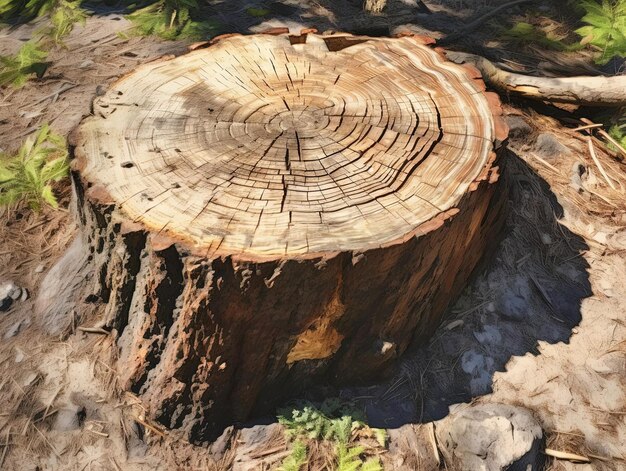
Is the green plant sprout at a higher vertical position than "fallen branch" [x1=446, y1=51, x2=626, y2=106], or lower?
lower

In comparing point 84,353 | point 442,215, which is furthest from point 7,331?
point 442,215

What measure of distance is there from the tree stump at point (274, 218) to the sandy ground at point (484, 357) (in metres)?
0.18

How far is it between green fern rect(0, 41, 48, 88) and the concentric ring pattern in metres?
2.57

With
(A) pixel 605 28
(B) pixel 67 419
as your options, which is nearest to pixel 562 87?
(A) pixel 605 28

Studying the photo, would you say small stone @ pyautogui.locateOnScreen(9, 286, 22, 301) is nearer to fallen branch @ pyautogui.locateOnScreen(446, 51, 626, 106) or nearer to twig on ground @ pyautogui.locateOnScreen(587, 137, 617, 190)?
fallen branch @ pyautogui.locateOnScreen(446, 51, 626, 106)

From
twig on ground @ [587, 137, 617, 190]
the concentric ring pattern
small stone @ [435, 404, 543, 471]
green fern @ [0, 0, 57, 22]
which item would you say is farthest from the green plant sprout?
green fern @ [0, 0, 57, 22]

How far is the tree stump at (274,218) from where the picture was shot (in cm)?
274

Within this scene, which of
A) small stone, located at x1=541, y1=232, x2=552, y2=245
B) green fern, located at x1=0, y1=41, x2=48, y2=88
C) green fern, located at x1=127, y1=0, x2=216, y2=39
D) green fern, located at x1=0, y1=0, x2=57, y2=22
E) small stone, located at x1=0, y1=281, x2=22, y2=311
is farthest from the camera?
green fern, located at x1=0, y1=0, x2=57, y2=22

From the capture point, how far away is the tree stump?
2.74 metres

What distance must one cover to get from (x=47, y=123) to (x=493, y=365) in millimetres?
4223

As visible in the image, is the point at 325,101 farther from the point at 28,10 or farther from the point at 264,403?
the point at 28,10

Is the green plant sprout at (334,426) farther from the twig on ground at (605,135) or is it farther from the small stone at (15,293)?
the twig on ground at (605,135)

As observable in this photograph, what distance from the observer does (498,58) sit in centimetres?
572

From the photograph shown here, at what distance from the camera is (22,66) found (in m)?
5.64
